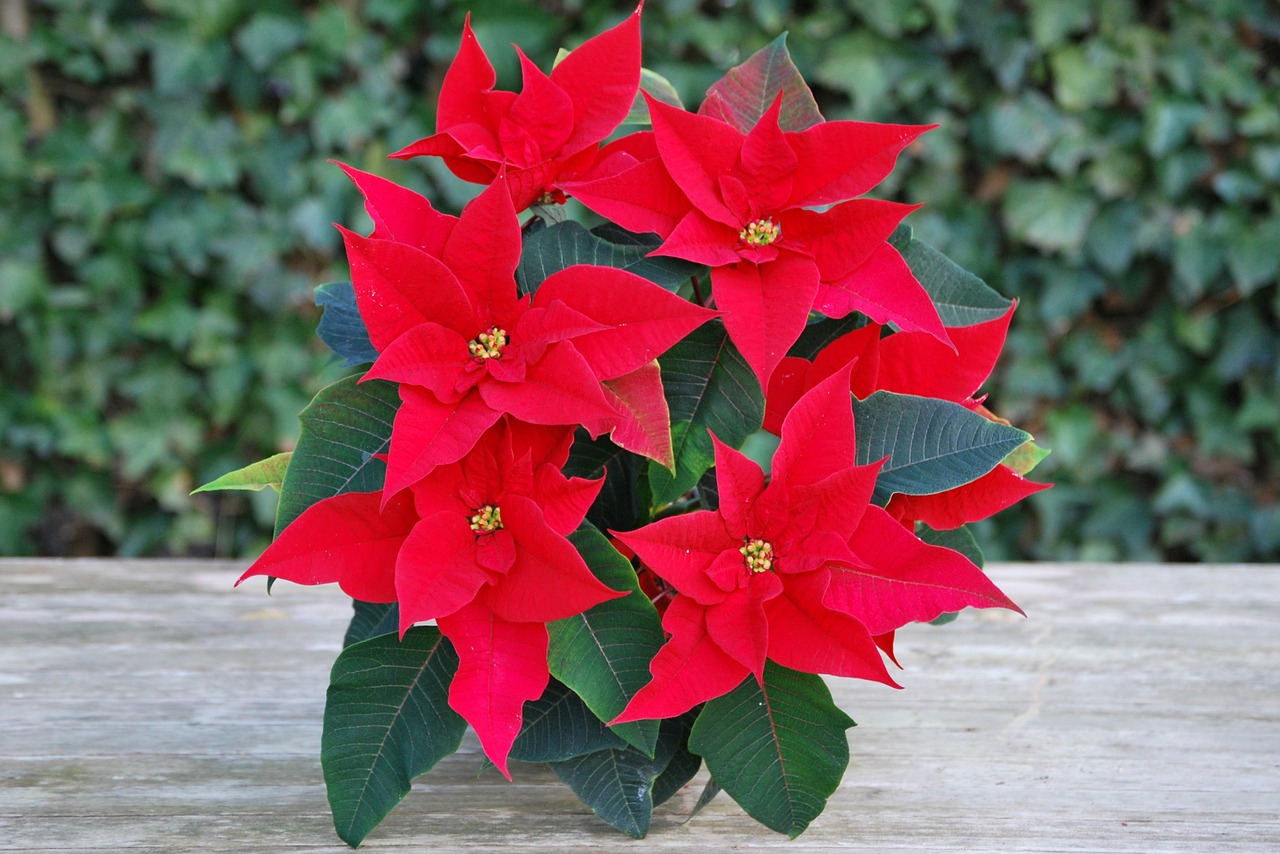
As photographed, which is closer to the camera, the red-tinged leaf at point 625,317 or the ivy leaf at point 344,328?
the red-tinged leaf at point 625,317

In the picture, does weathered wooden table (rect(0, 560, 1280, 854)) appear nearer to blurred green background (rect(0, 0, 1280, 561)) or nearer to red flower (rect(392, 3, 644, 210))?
red flower (rect(392, 3, 644, 210))

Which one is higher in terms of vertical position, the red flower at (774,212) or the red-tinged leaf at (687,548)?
the red flower at (774,212)

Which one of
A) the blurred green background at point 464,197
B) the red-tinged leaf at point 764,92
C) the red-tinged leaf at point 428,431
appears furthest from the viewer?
the blurred green background at point 464,197

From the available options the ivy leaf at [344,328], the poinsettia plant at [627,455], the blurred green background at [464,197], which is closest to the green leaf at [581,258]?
the poinsettia plant at [627,455]

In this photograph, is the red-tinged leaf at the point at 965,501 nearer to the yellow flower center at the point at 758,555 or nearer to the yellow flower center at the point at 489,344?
the yellow flower center at the point at 758,555


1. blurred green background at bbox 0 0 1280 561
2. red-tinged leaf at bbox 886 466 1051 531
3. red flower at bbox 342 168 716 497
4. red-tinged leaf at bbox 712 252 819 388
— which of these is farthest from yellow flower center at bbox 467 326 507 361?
blurred green background at bbox 0 0 1280 561

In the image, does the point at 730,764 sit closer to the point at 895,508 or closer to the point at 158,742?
the point at 895,508

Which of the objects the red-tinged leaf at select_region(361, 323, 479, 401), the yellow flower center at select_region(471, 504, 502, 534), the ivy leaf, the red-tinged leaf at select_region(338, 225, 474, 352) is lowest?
the yellow flower center at select_region(471, 504, 502, 534)
